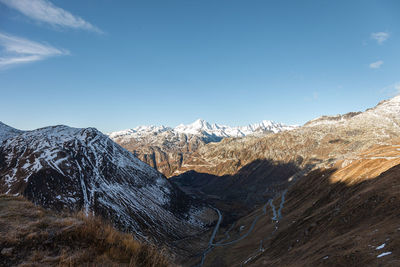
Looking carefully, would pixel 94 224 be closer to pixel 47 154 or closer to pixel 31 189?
pixel 31 189

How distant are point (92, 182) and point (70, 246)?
4796 inches

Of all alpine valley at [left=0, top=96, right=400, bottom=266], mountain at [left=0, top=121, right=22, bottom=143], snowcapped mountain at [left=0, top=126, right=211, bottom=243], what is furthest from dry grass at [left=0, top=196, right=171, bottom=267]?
mountain at [left=0, top=121, right=22, bottom=143]

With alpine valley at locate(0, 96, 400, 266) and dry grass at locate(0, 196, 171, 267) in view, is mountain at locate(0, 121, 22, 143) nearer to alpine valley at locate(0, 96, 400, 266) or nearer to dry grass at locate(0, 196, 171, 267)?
alpine valley at locate(0, 96, 400, 266)

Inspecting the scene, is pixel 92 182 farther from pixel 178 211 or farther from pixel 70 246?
pixel 70 246

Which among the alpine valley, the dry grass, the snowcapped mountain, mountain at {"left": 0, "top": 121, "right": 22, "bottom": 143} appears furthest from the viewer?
mountain at {"left": 0, "top": 121, "right": 22, "bottom": 143}

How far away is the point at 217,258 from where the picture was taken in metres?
82.8

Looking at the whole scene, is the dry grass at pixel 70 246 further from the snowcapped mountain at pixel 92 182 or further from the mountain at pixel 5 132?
the mountain at pixel 5 132

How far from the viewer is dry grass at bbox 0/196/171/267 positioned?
8164 mm

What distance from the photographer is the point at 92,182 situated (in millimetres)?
116625

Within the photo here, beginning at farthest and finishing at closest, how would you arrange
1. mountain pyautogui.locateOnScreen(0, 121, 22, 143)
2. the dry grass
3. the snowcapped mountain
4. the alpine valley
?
mountain pyautogui.locateOnScreen(0, 121, 22, 143), the snowcapped mountain, the alpine valley, the dry grass

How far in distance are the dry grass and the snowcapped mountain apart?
81235 mm

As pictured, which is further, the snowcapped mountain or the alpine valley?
the snowcapped mountain

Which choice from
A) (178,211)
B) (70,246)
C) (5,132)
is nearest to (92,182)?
(178,211)

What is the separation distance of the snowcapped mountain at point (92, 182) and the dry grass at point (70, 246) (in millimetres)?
81235
